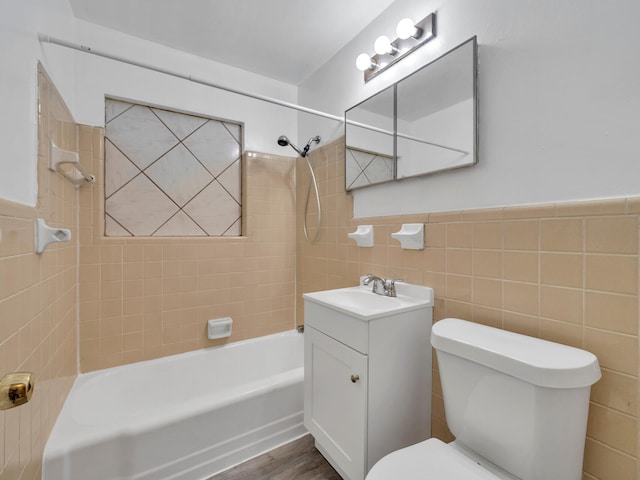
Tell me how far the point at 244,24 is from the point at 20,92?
123cm

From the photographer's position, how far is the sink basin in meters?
1.13

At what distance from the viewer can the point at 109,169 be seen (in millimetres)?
1787

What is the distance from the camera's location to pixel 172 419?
4.18ft

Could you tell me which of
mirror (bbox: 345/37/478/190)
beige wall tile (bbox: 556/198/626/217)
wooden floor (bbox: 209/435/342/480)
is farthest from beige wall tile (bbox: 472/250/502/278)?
wooden floor (bbox: 209/435/342/480)

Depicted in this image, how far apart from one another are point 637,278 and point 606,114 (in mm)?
474

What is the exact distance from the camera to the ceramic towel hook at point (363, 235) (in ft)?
5.34

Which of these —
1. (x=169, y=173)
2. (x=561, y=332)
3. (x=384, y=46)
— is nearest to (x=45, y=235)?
(x=169, y=173)

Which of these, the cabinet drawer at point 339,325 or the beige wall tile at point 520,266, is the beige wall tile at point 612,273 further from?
the cabinet drawer at point 339,325

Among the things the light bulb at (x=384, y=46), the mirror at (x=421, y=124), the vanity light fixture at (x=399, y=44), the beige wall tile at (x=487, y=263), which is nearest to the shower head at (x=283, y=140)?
the mirror at (x=421, y=124)

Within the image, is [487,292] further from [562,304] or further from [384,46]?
[384,46]

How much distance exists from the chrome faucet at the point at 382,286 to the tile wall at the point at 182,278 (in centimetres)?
103

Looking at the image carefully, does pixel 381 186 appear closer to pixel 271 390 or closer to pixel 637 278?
pixel 637 278

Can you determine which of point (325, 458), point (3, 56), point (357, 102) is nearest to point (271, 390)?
point (325, 458)

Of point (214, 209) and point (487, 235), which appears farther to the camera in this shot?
point (214, 209)
